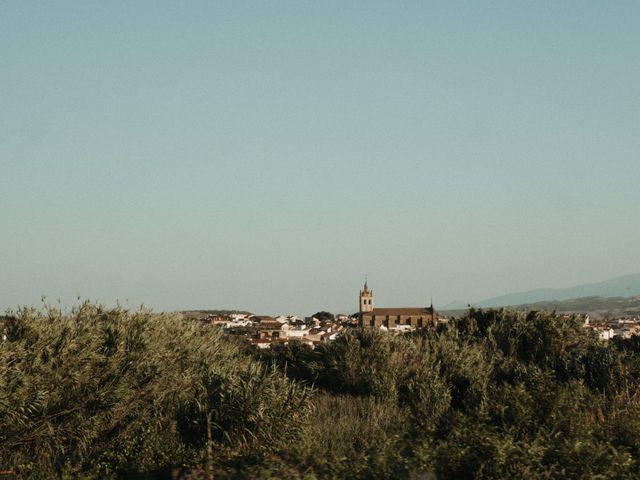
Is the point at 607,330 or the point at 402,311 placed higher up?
the point at 402,311

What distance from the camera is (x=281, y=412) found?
1332cm

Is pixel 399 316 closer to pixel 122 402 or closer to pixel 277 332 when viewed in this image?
pixel 277 332

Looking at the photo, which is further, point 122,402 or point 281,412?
point 122,402

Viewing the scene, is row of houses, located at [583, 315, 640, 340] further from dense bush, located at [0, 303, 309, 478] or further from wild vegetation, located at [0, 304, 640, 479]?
dense bush, located at [0, 303, 309, 478]

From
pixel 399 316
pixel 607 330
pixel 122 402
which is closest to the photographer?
pixel 122 402

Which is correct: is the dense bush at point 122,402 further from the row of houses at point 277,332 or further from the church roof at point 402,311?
the church roof at point 402,311

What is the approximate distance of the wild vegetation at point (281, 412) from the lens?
10.8 m

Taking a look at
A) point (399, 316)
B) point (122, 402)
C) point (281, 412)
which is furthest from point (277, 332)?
point (281, 412)

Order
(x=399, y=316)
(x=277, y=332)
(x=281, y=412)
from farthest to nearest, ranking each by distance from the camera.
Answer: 1. (x=399, y=316)
2. (x=277, y=332)
3. (x=281, y=412)

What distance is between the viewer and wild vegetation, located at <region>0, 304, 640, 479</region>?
10.8 metres

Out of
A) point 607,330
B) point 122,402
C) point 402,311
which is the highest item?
point 402,311

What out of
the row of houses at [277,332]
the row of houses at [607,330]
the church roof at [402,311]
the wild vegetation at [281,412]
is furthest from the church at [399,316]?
the wild vegetation at [281,412]

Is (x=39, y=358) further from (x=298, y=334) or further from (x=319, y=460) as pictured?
(x=298, y=334)

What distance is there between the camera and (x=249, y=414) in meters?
13.0
